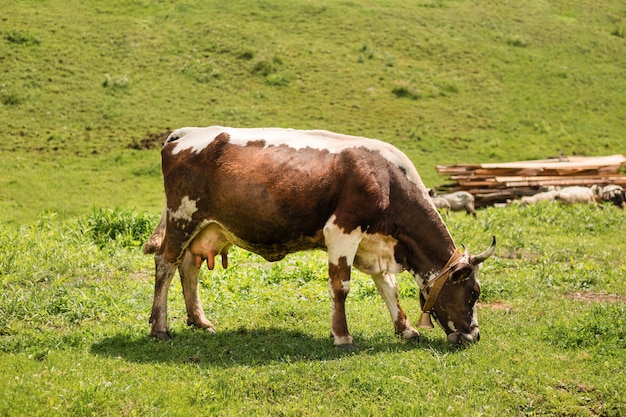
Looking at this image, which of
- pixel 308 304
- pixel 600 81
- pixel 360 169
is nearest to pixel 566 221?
pixel 308 304

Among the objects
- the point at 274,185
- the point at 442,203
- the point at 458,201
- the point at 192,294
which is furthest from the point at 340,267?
the point at 458,201

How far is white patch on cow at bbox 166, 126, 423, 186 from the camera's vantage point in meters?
9.93

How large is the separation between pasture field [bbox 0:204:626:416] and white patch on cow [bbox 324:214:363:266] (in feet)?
3.75

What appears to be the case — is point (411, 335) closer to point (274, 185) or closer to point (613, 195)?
point (274, 185)

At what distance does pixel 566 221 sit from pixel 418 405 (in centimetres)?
1244

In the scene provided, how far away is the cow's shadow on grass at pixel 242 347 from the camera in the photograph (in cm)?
912

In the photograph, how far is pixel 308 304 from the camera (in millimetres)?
11648

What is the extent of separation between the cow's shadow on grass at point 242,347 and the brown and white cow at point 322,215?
23cm

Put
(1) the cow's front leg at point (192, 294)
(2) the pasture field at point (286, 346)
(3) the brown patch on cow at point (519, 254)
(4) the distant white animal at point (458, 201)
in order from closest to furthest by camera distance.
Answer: (2) the pasture field at point (286, 346), (1) the cow's front leg at point (192, 294), (3) the brown patch on cow at point (519, 254), (4) the distant white animal at point (458, 201)

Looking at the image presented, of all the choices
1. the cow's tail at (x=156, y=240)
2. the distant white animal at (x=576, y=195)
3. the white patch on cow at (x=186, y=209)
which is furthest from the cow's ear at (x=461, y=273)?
the distant white animal at (x=576, y=195)

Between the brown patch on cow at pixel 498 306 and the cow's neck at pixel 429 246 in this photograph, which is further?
the brown patch on cow at pixel 498 306

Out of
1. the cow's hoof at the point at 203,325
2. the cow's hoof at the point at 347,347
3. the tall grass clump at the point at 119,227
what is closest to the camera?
the cow's hoof at the point at 347,347

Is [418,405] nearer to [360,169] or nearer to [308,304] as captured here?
[360,169]

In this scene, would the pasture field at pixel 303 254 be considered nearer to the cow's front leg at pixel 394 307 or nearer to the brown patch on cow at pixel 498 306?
the brown patch on cow at pixel 498 306
